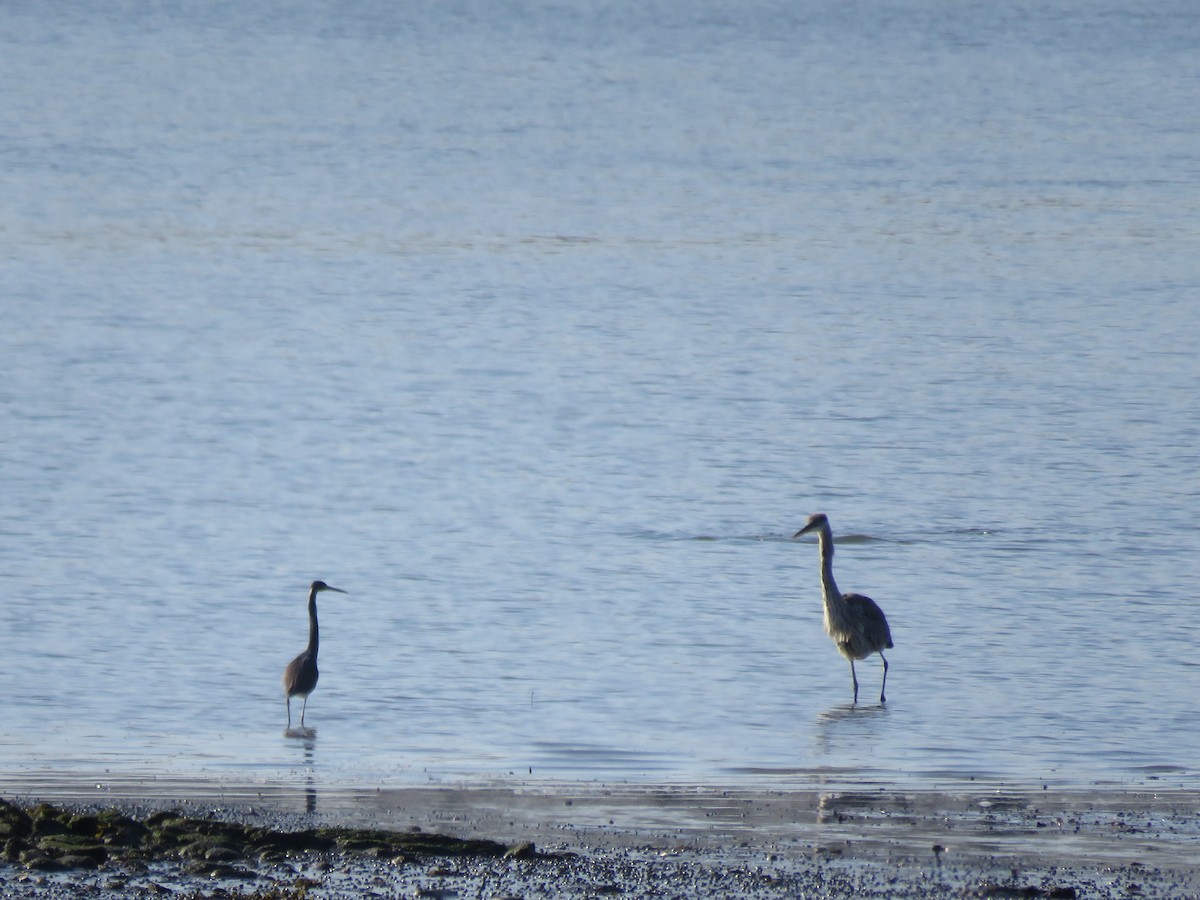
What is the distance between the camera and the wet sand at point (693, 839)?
7273mm

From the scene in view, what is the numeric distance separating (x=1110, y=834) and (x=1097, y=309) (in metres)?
24.3

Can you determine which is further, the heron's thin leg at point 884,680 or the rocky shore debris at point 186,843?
the heron's thin leg at point 884,680

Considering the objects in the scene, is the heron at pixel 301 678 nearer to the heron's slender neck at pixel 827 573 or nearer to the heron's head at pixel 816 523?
the heron's slender neck at pixel 827 573

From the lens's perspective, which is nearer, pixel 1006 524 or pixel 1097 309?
pixel 1006 524

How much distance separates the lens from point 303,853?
766 cm

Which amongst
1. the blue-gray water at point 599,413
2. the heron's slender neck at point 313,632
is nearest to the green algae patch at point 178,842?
the blue-gray water at point 599,413

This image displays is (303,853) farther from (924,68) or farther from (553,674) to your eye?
(924,68)

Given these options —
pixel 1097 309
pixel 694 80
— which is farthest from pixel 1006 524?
pixel 694 80

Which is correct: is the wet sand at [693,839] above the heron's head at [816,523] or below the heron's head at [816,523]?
below

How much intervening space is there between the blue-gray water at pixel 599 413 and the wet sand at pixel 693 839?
2.05ft

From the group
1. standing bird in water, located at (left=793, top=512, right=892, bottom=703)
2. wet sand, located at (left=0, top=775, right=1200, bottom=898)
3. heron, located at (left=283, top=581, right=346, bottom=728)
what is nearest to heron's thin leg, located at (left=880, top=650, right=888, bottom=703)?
standing bird in water, located at (left=793, top=512, right=892, bottom=703)

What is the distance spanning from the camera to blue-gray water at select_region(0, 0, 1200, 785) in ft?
38.5

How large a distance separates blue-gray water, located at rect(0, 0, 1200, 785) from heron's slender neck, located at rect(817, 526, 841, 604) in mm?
524

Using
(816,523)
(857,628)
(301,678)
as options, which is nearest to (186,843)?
(301,678)
